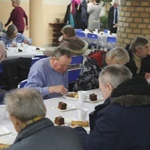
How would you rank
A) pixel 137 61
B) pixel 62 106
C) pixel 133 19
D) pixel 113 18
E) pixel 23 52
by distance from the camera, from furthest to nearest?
pixel 113 18 → pixel 133 19 → pixel 23 52 → pixel 137 61 → pixel 62 106

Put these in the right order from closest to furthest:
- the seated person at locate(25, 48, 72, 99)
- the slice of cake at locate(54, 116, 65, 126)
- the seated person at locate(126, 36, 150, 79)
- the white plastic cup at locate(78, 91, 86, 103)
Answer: the slice of cake at locate(54, 116, 65, 126)
the white plastic cup at locate(78, 91, 86, 103)
the seated person at locate(25, 48, 72, 99)
the seated person at locate(126, 36, 150, 79)

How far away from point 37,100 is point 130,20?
4.56m

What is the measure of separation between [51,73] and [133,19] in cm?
289

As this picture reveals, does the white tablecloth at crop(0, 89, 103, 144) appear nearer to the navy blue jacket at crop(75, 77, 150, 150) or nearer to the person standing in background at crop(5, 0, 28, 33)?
the navy blue jacket at crop(75, 77, 150, 150)

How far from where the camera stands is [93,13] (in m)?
10.5

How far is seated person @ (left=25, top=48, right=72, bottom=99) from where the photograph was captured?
3.47 m

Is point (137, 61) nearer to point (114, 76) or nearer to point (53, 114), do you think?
point (53, 114)

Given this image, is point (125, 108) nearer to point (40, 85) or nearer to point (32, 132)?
point (32, 132)

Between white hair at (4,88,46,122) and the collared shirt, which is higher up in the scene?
white hair at (4,88,46,122)

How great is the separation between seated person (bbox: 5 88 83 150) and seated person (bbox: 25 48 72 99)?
155cm

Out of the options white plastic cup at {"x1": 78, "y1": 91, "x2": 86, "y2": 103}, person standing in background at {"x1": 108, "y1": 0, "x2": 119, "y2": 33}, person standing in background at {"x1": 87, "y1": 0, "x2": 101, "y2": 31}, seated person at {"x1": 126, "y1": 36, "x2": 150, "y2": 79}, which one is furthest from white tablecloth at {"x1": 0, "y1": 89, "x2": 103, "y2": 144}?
person standing in background at {"x1": 87, "y1": 0, "x2": 101, "y2": 31}

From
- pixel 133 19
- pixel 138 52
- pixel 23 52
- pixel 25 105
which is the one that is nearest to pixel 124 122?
pixel 25 105

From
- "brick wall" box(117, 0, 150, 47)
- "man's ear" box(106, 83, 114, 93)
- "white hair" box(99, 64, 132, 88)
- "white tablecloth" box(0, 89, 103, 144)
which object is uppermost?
"brick wall" box(117, 0, 150, 47)

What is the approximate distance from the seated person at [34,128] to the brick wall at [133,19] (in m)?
4.45
